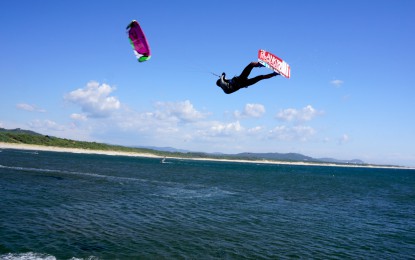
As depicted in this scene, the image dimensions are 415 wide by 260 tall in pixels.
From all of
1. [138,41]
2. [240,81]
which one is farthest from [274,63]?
[138,41]

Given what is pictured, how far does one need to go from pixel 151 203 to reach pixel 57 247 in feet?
50.5

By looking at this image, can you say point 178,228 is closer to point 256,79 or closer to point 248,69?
point 256,79

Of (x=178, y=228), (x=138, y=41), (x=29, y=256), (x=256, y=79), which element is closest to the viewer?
(x=256, y=79)

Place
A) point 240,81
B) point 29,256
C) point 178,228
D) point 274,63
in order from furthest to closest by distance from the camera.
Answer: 1. point 178,228
2. point 29,256
3. point 240,81
4. point 274,63

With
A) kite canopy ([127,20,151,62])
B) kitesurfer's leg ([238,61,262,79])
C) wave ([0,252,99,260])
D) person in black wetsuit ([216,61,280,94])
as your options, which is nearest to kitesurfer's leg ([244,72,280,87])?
person in black wetsuit ([216,61,280,94])

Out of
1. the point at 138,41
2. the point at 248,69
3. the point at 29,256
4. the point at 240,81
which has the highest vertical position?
the point at 138,41

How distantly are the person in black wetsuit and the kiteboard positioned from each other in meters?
0.30

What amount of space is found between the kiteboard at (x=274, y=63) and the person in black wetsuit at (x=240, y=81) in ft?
0.99

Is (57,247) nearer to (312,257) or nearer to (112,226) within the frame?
(112,226)

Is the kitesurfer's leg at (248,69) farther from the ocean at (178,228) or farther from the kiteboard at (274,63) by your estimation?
the ocean at (178,228)

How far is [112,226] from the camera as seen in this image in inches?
876

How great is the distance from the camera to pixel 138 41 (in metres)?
18.4

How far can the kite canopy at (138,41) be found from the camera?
18.0m

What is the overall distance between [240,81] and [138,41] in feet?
24.2
